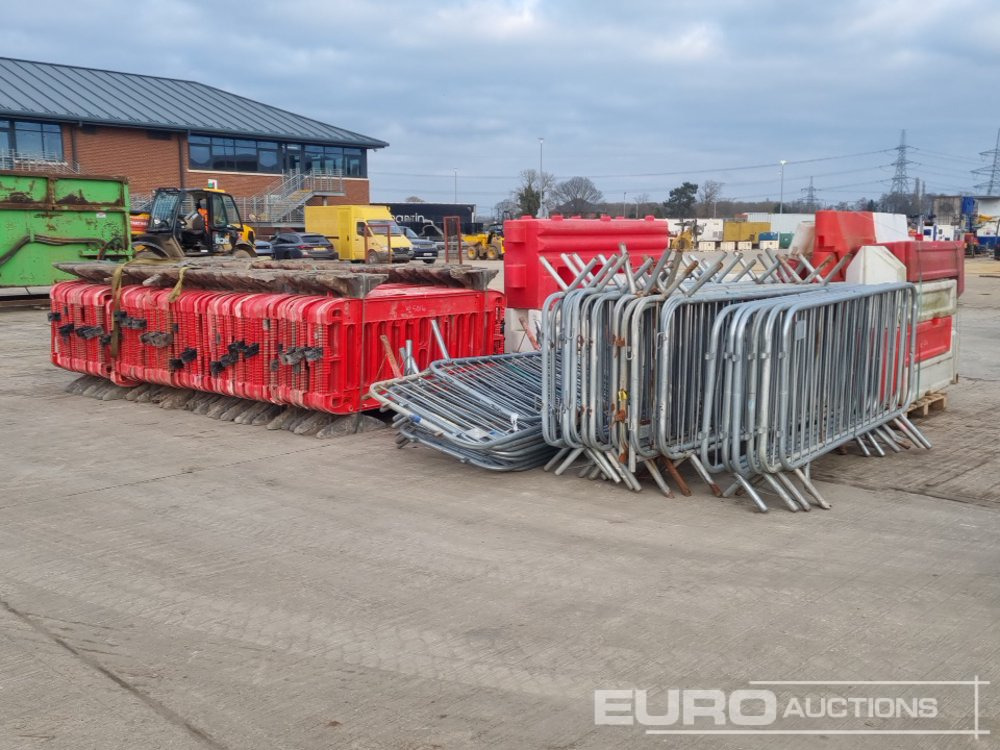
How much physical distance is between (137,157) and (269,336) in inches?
1940

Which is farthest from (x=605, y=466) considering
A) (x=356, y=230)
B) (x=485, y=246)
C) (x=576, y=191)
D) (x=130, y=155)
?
(x=576, y=191)

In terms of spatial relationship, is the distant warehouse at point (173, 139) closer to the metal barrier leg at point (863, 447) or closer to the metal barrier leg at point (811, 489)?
the metal barrier leg at point (863, 447)

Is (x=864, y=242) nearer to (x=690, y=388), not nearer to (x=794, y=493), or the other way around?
(x=690, y=388)

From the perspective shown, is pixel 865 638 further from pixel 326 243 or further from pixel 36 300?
pixel 326 243

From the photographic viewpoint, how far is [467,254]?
51344 mm

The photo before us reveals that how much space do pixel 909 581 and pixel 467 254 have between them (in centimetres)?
4679

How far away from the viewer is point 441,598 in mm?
5074

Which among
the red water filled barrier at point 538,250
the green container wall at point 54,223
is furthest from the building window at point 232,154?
the red water filled barrier at point 538,250

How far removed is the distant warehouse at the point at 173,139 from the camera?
50469mm

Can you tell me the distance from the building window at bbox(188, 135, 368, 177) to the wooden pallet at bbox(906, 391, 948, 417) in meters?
52.6

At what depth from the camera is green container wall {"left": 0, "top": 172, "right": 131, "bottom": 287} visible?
21.0 metres

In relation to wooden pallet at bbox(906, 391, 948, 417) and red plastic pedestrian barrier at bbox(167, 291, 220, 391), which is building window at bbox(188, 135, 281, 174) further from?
wooden pallet at bbox(906, 391, 948, 417)

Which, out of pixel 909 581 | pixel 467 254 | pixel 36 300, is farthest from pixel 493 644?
pixel 467 254

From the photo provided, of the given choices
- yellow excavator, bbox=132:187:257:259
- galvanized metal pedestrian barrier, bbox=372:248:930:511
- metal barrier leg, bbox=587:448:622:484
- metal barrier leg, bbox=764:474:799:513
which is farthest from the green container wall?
metal barrier leg, bbox=764:474:799:513
